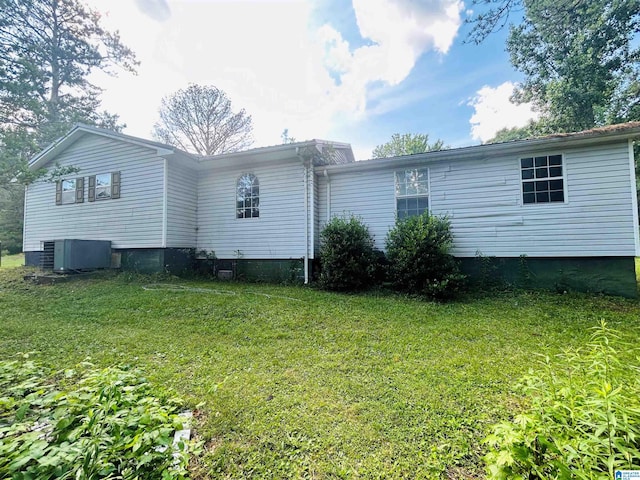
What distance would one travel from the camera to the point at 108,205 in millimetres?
9156

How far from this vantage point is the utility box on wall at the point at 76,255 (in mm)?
8133

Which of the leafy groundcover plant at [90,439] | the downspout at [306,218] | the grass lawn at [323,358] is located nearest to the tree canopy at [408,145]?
the downspout at [306,218]

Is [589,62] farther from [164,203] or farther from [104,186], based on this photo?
[104,186]

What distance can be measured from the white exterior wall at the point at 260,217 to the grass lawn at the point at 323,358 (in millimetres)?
2367

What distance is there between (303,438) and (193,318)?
364 centimetres

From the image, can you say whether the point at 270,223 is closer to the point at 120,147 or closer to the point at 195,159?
the point at 195,159

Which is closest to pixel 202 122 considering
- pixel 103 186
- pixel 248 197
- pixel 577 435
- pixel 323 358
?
pixel 103 186

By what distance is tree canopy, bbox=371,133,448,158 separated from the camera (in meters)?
22.3

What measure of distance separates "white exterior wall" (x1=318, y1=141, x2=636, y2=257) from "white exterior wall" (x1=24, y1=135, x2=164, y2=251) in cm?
639

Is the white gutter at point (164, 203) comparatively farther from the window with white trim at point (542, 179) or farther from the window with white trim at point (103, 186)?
the window with white trim at point (542, 179)

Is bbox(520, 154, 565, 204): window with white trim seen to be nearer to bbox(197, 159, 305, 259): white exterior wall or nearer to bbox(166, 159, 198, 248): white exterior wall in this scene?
bbox(197, 159, 305, 259): white exterior wall

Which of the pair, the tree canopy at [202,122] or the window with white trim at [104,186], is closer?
the window with white trim at [104,186]

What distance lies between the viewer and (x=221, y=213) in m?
9.23

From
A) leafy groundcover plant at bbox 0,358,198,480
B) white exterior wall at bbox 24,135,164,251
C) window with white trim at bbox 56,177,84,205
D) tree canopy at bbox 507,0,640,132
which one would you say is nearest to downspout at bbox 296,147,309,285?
white exterior wall at bbox 24,135,164,251
